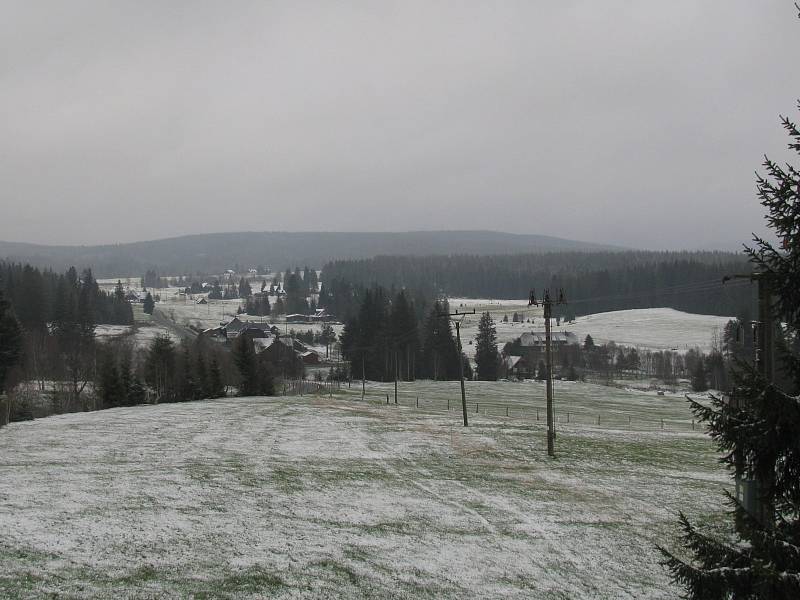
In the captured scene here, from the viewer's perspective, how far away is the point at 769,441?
309 inches

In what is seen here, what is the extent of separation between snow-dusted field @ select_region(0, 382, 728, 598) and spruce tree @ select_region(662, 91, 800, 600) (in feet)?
25.6

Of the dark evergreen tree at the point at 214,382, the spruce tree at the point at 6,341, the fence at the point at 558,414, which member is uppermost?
the spruce tree at the point at 6,341

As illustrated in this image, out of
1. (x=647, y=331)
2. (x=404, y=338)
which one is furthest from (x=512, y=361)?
(x=647, y=331)

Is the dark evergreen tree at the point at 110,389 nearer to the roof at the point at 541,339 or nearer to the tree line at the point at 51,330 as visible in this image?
the tree line at the point at 51,330

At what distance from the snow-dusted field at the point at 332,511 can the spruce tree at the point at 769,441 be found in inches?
307

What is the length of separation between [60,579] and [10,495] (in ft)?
27.6

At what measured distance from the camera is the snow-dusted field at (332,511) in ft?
47.8

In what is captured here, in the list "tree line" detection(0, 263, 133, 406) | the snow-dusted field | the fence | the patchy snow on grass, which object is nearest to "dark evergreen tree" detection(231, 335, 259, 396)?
the fence

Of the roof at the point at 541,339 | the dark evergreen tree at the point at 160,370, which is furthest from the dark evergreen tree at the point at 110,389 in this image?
the roof at the point at 541,339

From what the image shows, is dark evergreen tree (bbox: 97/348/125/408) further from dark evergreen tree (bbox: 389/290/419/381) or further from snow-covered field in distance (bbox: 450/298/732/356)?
snow-covered field in distance (bbox: 450/298/732/356)

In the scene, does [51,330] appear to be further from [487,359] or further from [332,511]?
[332,511]

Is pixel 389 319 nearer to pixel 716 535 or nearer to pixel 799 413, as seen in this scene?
pixel 716 535

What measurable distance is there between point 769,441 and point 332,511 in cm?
1624

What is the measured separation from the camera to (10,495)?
1948 centimetres
